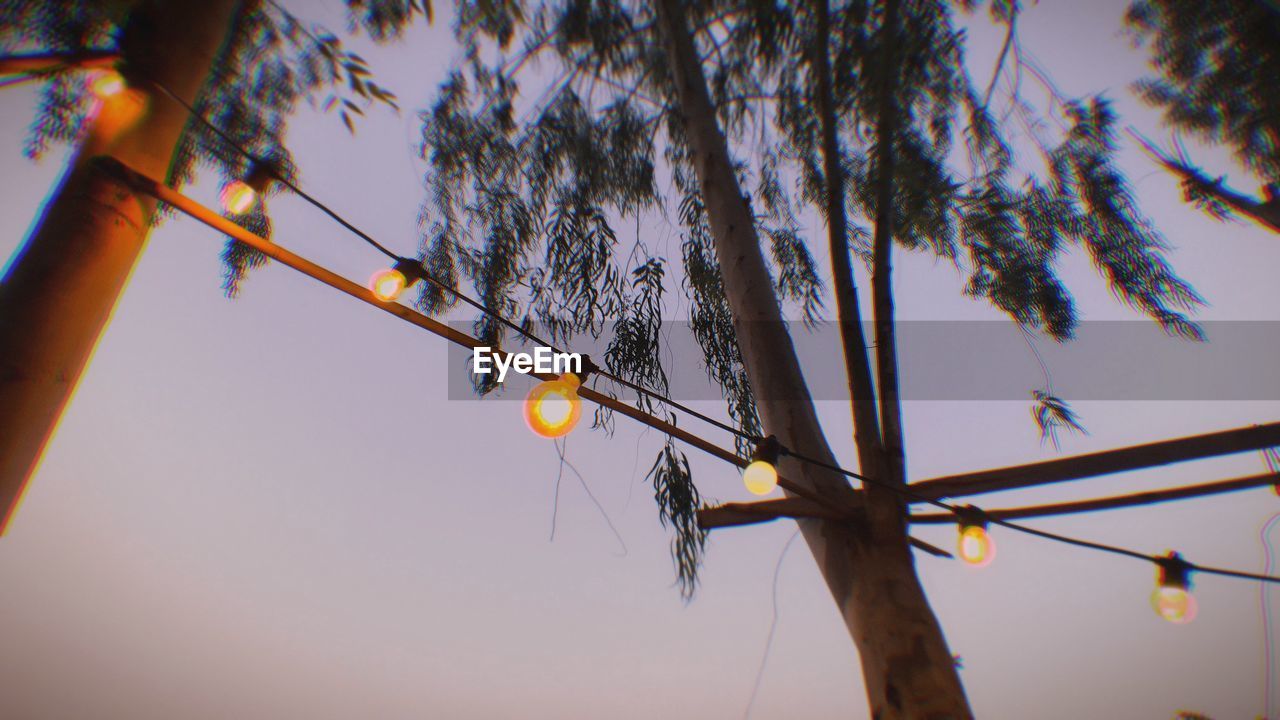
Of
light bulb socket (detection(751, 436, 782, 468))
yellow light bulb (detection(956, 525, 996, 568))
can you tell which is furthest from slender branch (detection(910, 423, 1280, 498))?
light bulb socket (detection(751, 436, 782, 468))

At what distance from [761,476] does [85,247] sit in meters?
1.53

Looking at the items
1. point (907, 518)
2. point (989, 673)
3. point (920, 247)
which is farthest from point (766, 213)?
point (989, 673)

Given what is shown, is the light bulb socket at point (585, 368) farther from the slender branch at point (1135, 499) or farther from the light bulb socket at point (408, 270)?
the slender branch at point (1135, 499)

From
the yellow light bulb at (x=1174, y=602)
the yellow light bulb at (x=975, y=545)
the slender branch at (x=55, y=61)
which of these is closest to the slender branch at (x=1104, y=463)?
the yellow light bulb at (x=975, y=545)

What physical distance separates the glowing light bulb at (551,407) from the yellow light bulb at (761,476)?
51cm

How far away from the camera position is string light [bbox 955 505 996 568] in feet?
4.36

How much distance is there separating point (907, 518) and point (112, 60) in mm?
2255

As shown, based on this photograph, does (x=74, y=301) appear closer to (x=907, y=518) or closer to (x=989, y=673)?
(x=907, y=518)

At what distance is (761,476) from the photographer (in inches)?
48.3

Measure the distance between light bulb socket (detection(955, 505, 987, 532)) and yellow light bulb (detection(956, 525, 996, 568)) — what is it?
11 millimetres

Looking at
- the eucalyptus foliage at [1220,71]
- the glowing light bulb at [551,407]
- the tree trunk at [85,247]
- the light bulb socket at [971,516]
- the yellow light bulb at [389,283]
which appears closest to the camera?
the tree trunk at [85,247]

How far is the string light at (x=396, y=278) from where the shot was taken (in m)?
1.22

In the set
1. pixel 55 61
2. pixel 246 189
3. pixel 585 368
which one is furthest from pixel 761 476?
pixel 55 61

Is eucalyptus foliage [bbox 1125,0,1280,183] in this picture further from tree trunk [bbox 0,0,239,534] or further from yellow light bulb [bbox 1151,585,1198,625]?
tree trunk [bbox 0,0,239,534]
